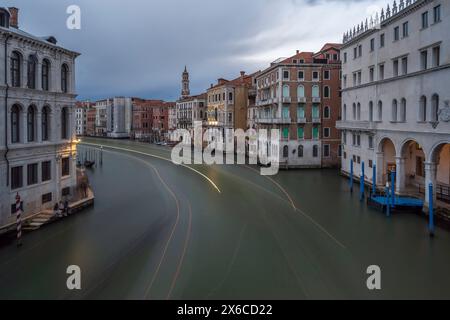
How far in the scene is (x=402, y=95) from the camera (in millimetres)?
25000

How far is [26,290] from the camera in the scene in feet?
39.4

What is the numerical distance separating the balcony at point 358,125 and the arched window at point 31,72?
22894mm

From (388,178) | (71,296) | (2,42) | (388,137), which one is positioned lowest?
(71,296)

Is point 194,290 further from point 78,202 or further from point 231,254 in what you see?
point 78,202

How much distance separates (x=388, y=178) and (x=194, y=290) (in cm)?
2155

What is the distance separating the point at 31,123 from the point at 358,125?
24.2 metres

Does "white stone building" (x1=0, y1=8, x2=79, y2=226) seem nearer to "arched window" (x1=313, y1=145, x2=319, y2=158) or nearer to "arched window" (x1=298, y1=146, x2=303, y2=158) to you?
"arched window" (x1=298, y1=146, x2=303, y2=158)

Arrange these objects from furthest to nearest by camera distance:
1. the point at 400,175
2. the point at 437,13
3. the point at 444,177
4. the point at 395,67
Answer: the point at 395,67 < the point at 444,177 < the point at 400,175 < the point at 437,13

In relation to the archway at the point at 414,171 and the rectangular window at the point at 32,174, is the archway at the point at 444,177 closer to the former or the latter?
the archway at the point at 414,171

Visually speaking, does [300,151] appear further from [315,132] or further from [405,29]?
[405,29]

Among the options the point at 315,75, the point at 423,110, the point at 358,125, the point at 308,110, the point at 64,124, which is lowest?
the point at 64,124

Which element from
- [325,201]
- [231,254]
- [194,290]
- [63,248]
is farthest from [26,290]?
[325,201]

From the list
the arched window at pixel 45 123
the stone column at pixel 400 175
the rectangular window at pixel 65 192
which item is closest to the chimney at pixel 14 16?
the arched window at pixel 45 123

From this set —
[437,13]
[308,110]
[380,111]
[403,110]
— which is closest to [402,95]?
[403,110]
